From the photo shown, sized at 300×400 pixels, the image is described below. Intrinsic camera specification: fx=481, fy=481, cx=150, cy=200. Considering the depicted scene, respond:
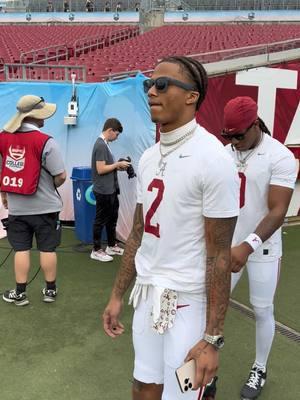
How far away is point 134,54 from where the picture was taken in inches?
546

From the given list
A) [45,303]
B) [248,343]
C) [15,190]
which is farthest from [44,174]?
[248,343]

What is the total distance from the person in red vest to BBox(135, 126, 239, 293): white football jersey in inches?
89.3

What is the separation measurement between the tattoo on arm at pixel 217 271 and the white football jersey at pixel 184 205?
36mm

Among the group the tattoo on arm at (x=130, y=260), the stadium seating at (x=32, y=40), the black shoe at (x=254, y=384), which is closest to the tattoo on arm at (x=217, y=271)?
the tattoo on arm at (x=130, y=260)

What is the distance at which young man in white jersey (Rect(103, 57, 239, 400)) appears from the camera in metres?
1.85

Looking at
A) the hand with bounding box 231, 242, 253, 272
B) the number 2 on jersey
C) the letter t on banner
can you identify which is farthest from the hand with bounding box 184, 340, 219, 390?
the letter t on banner

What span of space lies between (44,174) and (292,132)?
14.0ft

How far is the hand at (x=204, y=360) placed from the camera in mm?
1845

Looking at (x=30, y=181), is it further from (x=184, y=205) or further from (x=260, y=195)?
(x=184, y=205)

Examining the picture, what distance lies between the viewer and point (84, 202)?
20.1 ft

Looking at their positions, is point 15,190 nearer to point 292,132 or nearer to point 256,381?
point 256,381

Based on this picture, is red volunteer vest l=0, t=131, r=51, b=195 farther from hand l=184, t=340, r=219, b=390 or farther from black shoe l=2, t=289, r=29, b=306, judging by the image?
hand l=184, t=340, r=219, b=390

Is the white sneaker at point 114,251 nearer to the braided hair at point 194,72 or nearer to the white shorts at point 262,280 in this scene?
the white shorts at point 262,280

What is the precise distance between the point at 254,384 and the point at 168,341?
1461 mm
